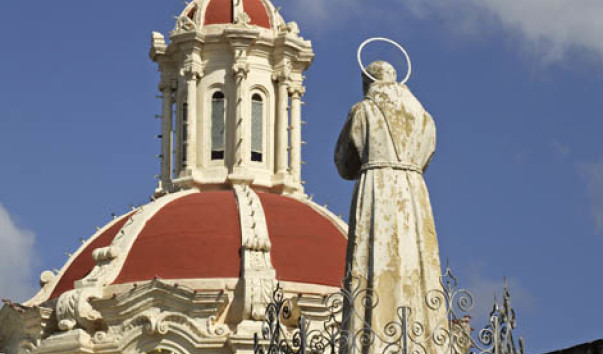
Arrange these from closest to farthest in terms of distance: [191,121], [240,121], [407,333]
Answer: [407,333], [240,121], [191,121]

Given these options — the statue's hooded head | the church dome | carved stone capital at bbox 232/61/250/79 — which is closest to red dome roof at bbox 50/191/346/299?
carved stone capital at bbox 232/61/250/79

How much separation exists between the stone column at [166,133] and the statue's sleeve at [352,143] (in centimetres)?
2632

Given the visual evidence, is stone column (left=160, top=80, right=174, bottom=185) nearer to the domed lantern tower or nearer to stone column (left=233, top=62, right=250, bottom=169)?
the domed lantern tower

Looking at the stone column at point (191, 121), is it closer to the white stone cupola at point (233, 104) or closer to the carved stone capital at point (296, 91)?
the white stone cupola at point (233, 104)

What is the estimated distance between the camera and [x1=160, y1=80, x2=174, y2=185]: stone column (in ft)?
138

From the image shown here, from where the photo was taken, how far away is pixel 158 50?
42750mm

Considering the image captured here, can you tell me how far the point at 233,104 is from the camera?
4144 centimetres

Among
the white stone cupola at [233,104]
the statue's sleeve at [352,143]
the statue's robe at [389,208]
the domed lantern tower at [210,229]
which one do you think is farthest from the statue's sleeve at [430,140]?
the white stone cupola at [233,104]

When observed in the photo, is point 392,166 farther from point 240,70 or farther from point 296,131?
point 296,131

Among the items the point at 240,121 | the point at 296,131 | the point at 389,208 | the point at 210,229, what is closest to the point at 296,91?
the point at 296,131

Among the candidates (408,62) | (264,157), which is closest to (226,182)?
(264,157)

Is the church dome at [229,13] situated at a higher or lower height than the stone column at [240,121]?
higher

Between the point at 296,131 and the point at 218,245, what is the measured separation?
209 inches

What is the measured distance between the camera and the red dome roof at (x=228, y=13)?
42781mm
